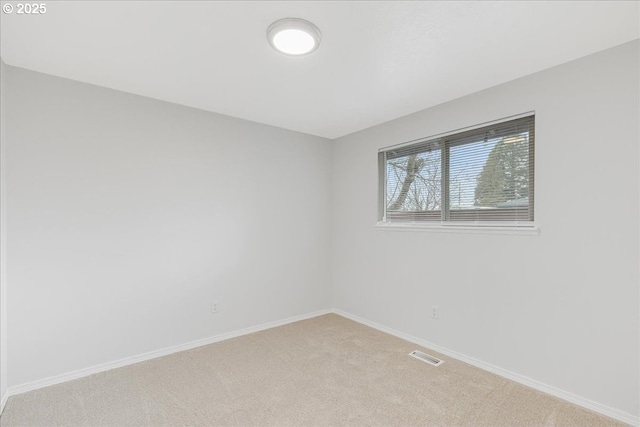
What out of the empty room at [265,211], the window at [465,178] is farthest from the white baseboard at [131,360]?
the window at [465,178]

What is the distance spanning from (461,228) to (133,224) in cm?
297

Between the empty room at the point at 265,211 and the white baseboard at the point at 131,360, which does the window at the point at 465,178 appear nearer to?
the empty room at the point at 265,211

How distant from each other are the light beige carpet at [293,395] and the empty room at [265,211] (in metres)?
0.02

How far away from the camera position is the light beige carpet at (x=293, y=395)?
1.96m

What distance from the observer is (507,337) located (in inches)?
97.7

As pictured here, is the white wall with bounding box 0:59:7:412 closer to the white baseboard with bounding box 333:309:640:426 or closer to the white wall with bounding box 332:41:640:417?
the white baseboard with bounding box 333:309:640:426

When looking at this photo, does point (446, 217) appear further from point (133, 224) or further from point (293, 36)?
point (133, 224)

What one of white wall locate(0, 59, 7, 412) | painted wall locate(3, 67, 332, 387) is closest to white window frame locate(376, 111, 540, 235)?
painted wall locate(3, 67, 332, 387)

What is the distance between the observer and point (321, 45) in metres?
2.00

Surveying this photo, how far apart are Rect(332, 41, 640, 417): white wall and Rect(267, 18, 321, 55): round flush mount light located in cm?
162

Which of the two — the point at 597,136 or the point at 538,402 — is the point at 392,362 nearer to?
the point at 538,402

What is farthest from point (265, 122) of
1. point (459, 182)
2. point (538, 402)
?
point (538, 402)

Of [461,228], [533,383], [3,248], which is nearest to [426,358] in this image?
[533,383]

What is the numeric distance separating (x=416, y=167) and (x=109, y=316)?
129 inches
